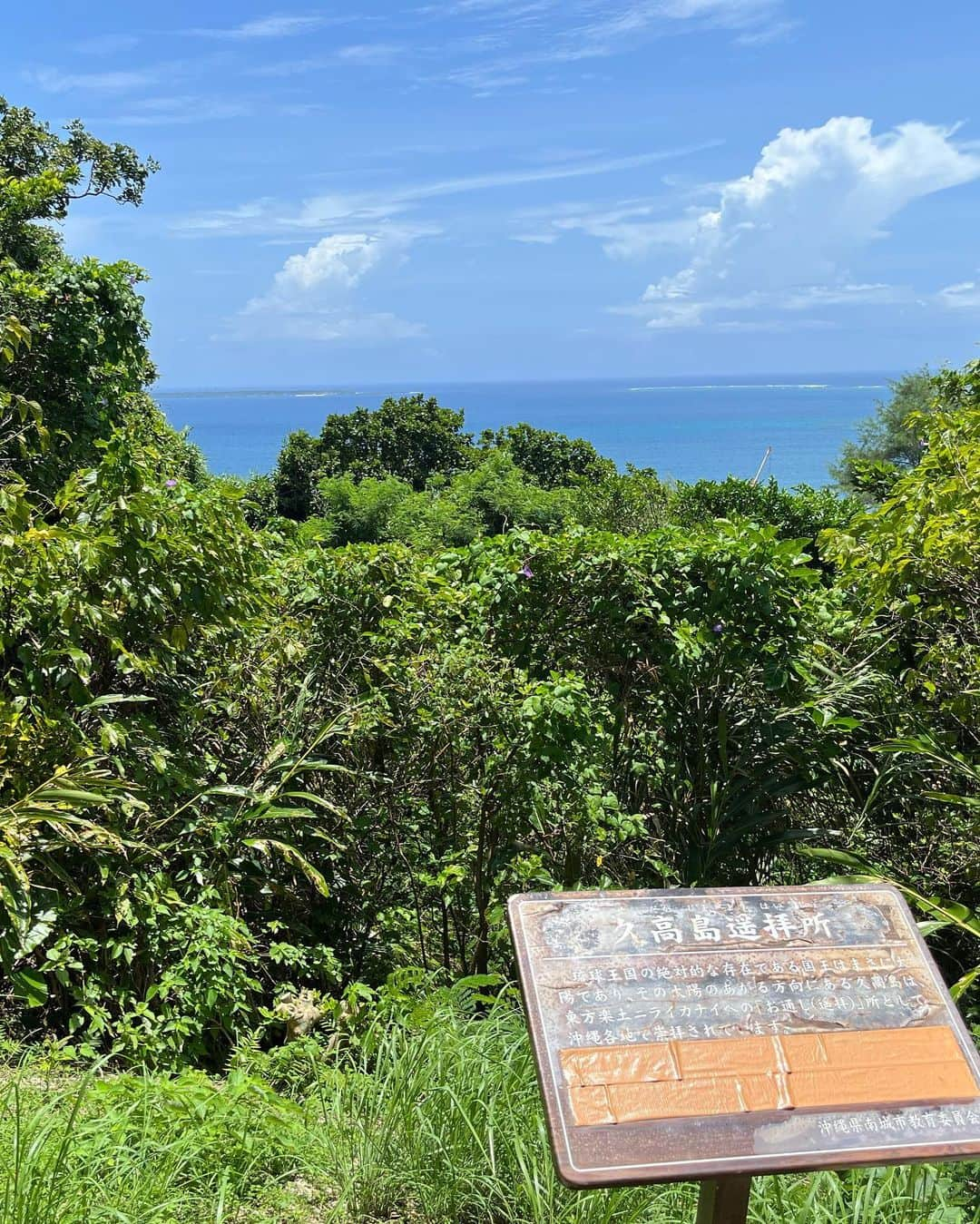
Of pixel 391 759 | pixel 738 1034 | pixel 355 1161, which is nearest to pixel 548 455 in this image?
pixel 391 759

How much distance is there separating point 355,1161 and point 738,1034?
4.40 feet

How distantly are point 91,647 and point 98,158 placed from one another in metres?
20.0

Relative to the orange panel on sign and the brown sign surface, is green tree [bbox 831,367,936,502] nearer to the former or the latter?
the brown sign surface

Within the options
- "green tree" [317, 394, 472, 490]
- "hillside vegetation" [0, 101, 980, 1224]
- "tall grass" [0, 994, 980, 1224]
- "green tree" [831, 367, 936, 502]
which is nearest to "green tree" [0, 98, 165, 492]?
"hillside vegetation" [0, 101, 980, 1224]

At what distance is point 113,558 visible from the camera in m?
3.67

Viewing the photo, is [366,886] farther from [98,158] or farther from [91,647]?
[98,158]

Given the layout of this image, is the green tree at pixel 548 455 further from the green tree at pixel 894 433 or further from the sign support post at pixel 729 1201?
the sign support post at pixel 729 1201

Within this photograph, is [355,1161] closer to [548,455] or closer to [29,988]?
[29,988]

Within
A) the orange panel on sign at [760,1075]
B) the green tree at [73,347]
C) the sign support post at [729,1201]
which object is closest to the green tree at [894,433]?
the green tree at [73,347]

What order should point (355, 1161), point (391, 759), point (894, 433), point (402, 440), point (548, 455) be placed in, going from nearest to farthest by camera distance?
point (355, 1161), point (391, 759), point (548, 455), point (402, 440), point (894, 433)

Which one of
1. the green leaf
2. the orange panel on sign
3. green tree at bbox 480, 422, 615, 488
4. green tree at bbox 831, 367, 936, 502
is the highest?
green tree at bbox 831, 367, 936, 502

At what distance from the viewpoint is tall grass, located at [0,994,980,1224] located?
2.41 meters

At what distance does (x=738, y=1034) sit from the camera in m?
1.98

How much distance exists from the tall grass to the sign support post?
602 mm
